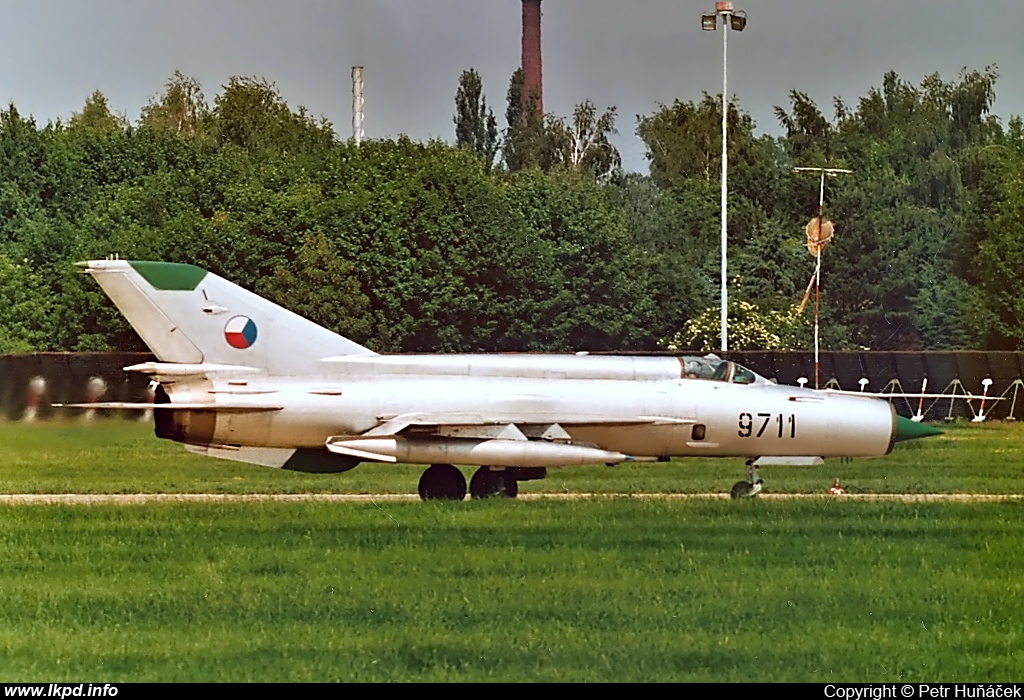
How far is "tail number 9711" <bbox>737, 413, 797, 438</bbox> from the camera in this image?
14.7 m

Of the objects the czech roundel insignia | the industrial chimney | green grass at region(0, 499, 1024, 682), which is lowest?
green grass at region(0, 499, 1024, 682)

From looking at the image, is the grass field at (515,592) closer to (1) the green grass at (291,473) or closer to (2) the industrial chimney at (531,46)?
(1) the green grass at (291,473)

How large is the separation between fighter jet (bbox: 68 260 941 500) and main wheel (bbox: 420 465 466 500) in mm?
13

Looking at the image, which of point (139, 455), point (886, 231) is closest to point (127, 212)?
point (139, 455)

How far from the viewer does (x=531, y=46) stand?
12555 mm

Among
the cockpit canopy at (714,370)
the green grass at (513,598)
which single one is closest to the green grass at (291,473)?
the cockpit canopy at (714,370)

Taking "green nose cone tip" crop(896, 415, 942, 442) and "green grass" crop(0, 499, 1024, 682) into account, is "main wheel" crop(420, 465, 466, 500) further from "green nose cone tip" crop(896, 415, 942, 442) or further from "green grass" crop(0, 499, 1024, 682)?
"green nose cone tip" crop(896, 415, 942, 442)

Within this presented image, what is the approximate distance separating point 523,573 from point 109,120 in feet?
28.4

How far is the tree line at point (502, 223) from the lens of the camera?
1506cm

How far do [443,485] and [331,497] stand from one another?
1.12 m

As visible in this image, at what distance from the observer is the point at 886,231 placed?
18.5 meters

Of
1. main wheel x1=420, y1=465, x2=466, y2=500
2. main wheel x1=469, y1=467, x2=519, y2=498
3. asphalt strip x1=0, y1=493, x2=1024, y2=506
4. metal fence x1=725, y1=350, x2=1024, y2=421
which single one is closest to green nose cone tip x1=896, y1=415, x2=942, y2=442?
asphalt strip x1=0, y1=493, x2=1024, y2=506

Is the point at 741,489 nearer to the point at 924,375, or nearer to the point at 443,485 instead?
the point at 443,485

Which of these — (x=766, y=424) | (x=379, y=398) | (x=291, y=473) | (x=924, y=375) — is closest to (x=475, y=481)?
(x=379, y=398)
